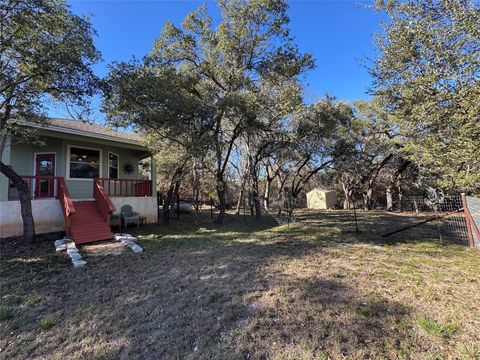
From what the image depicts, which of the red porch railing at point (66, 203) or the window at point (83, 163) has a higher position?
the window at point (83, 163)

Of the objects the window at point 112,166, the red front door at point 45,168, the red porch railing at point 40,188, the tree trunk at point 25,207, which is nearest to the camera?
the tree trunk at point 25,207

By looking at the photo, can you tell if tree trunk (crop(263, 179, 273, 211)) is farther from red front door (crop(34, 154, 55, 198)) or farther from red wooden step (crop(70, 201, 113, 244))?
red front door (crop(34, 154, 55, 198))

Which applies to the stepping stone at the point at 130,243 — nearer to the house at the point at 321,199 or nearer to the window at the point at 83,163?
the window at the point at 83,163

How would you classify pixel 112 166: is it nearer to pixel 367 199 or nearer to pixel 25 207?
pixel 25 207

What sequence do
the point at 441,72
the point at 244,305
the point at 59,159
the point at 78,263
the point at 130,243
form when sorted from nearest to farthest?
the point at 244,305
the point at 78,263
the point at 441,72
the point at 130,243
the point at 59,159

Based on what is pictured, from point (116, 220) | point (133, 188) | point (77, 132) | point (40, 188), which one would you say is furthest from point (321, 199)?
point (40, 188)

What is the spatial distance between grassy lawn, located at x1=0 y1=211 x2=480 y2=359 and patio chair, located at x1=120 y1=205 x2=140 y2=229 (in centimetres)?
283

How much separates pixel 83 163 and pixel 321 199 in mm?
18139

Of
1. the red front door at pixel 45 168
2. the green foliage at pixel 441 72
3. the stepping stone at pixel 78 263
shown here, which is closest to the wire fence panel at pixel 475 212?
the green foliage at pixel 441 72

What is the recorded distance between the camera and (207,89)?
30.3 ft

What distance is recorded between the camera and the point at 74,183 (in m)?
9.05

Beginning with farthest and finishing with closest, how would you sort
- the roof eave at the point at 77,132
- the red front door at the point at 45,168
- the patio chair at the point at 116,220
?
1. the red front door at the point at 45,168
2. the patio chair at the point at 116,220
3. the roof eave at the point at 77,132

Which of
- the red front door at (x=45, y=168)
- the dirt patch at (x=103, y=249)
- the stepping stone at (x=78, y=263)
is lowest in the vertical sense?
the stepping stone at (x=78, y=263)

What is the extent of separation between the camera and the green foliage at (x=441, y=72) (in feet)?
16.4
